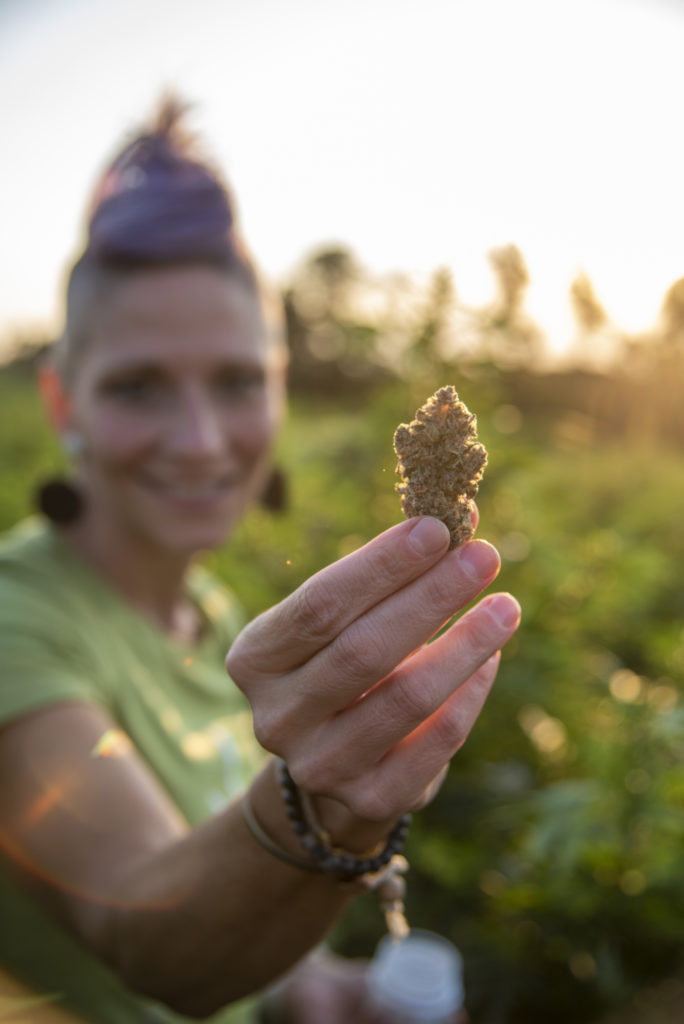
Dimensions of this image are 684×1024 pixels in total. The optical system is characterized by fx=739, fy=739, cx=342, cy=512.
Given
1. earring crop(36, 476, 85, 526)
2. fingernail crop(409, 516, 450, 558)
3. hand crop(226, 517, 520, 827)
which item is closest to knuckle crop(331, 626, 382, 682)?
hand crop(226, 517, 520, 827)

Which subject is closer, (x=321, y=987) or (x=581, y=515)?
(x=321, y=987)

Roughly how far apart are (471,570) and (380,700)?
248 millimetres

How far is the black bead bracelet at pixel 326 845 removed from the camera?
124 centimetres

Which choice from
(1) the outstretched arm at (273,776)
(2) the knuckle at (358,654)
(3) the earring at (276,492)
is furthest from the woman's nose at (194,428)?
(2) the knuckle at (358,654)

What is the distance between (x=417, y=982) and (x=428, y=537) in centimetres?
243

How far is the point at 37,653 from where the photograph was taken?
185 centimetres

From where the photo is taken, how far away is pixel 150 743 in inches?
84.0

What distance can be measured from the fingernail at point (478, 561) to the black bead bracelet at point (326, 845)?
486 millimetres

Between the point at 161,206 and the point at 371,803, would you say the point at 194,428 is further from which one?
the point at 371,803

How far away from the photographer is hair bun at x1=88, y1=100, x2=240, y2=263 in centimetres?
224

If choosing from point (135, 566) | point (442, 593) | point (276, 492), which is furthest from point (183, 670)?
point (442, 593)

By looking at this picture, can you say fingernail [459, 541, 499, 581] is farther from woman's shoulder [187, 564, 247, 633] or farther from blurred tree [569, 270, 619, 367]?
woman's shoulder [187, 564, 247, 633]

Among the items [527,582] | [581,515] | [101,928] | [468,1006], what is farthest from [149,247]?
[581,515]

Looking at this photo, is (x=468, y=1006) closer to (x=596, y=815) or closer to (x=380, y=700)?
(x=596, y=815)
